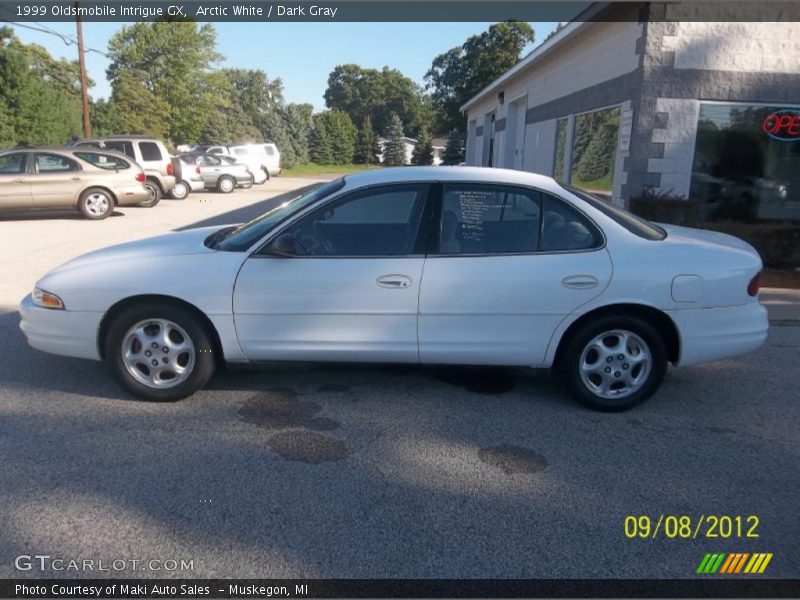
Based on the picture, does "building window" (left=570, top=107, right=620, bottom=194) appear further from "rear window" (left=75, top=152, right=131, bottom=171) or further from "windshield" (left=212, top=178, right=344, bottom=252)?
"rear window" (left=75, top=152, right=131, bottom=171)

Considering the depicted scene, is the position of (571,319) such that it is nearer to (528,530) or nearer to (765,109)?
(528,530)

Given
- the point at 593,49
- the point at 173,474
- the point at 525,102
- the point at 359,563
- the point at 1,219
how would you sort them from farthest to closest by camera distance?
the point at 525,102, the point at 1,219, the point at 593,49, the point at 173,474, the point at 359,563

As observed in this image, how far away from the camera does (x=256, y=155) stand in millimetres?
34938

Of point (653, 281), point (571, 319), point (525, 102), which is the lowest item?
point (571, 319)

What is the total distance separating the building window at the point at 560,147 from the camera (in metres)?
14.9

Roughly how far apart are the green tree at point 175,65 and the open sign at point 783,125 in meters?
51.3

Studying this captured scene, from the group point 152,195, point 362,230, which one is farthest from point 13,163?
point 362,230

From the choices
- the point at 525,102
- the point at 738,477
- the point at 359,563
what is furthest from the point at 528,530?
the point at 525,102

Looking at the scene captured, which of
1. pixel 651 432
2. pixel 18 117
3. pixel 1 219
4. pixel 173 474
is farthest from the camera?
pixel 18 117

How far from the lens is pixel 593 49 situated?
41.7 ft

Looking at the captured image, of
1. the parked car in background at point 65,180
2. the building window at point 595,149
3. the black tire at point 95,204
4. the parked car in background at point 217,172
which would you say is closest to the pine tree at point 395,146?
the parked car in background at point 217,172

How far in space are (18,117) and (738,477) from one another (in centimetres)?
4012

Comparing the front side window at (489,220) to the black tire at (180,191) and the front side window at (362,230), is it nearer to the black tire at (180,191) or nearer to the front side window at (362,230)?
the front side window at (362,230)

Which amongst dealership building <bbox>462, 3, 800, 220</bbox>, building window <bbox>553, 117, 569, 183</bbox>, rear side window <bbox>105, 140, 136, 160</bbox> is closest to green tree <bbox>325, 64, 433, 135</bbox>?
rear side window <bbox>105, 140, 136, 160</bbox>
